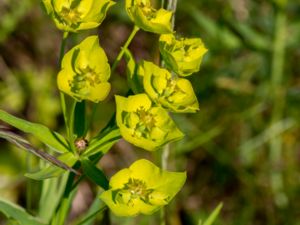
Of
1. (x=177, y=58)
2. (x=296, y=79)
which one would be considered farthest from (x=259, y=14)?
(x=177, y=58)

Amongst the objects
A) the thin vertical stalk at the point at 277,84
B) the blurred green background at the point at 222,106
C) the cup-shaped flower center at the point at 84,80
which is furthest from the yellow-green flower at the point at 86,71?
the thin vertical stalk at the point at 277,84

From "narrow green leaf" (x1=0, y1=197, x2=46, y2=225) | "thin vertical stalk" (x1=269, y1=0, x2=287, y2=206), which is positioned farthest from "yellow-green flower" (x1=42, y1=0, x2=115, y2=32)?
"thin vertical stalk" (x1=269, y1=0, x2=287, y2=206)

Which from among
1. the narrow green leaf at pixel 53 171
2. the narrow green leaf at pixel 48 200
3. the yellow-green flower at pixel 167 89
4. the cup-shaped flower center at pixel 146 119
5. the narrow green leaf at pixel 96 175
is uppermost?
the yellow-green flower at pixel 167 89

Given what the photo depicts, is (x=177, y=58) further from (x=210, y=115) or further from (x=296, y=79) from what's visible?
(x=296, y=79)

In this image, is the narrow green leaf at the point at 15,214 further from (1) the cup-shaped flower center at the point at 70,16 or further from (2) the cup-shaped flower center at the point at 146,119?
(1) the cup-shaped flower center at the point at 70,16

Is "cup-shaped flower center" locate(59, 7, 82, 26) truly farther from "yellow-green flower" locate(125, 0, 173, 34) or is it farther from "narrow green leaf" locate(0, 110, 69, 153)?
"narrow green leaf" locate(0, 110, 69, 153)

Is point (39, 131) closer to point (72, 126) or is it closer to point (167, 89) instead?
point (72, 126)
